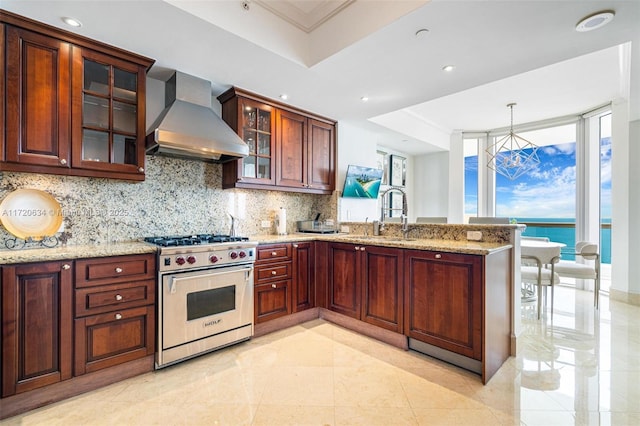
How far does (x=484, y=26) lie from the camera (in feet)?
6.34

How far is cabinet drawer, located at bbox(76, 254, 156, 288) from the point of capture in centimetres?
190

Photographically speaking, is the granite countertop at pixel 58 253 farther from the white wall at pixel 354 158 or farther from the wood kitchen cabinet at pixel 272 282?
the white wall at pixel 354 158

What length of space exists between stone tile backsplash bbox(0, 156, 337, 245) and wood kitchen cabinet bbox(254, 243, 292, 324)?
0.69 metres

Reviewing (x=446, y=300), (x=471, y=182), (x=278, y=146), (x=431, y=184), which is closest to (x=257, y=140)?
(x=278, y=146)

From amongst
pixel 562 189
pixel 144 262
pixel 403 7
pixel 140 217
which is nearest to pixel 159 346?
pixel 144 262

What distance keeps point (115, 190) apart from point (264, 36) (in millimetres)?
1837

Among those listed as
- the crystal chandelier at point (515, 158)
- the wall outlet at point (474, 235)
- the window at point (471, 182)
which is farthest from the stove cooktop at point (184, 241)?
the window at point (471, 182)

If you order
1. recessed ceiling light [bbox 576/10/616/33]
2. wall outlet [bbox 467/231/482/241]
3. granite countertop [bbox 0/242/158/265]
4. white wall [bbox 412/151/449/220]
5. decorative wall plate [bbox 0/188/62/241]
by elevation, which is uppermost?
recessed ceiling light [bbox 576/10/616/33]

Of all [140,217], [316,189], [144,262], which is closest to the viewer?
[144,262]

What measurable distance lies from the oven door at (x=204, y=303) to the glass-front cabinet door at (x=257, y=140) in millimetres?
1076

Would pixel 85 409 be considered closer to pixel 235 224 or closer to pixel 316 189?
pixel 235 224

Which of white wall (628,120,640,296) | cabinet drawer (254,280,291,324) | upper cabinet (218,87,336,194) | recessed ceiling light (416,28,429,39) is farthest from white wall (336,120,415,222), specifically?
white wall (628,120,640,296)

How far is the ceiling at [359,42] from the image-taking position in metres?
1.82

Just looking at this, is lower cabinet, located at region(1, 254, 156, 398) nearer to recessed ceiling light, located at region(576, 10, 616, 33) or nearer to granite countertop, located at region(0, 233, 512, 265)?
granite countertop, located at region(0, 233, 512, 265)
